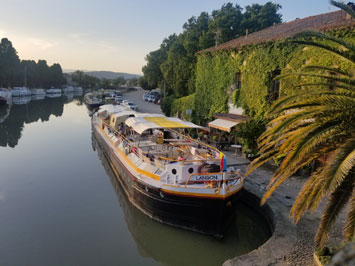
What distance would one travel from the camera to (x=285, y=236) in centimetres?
924

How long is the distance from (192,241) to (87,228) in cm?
467

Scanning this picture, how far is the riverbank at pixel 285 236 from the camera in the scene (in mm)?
8016

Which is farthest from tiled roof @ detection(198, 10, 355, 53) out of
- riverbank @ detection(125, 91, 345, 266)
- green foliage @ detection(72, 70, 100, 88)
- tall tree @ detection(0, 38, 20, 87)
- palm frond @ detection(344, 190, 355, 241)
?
green foliage @ detection(72, 70, 100, 88)

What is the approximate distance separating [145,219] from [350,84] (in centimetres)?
962

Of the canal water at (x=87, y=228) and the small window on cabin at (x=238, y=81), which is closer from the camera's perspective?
the canal water at (x=87, y=228)

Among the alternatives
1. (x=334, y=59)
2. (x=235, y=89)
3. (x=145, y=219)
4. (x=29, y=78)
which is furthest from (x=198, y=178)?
(x=29, y=78)

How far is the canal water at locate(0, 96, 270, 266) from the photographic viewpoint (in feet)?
33.2

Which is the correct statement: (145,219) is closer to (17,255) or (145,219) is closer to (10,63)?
(17,255)

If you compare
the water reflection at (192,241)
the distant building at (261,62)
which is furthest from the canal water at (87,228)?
the distant building at (261,62)

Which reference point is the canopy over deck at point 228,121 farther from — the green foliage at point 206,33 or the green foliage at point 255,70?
the green foliage at point 206,33

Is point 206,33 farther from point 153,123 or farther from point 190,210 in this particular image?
point 190,210

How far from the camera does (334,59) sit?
14.8 meters

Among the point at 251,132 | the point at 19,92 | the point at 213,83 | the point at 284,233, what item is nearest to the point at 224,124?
the point at 251,132

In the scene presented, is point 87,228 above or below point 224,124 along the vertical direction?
below
